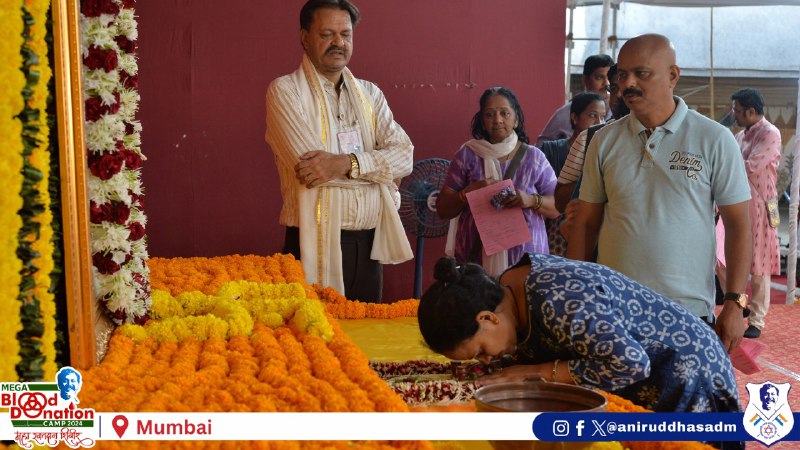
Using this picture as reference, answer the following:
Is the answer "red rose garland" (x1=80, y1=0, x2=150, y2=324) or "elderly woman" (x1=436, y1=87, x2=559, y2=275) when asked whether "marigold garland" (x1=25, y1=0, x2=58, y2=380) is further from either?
"elderly woman" (x1=436, y1=87, x2=559, y2=275)

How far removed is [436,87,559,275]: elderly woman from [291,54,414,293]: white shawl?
0.59 metres

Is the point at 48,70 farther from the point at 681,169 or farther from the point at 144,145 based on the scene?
the point at 144,145

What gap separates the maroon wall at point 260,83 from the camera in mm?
5250

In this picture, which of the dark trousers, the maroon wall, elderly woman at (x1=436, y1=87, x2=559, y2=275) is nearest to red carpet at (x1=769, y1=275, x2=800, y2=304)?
the maroon wall

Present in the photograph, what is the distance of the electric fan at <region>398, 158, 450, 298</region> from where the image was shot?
200 inches

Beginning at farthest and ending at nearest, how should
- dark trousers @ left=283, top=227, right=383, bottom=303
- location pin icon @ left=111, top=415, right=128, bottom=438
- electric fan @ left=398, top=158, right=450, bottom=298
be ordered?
electric fan @ left=398, top=158, right=450, bottom=298
dark trousers @ left=283, top=227, right=383, bottom=303
location pin icon @ left=111, top=415, right=128, bottom=438

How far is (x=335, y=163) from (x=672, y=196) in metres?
1.45

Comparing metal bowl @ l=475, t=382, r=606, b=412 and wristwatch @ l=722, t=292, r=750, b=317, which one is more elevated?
metal bowl @ l=475, t=382, r=606, b=412

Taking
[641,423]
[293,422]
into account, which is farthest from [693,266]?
[293,422]

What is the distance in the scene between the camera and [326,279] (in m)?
3.65

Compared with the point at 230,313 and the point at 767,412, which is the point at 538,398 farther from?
the point at 230,313

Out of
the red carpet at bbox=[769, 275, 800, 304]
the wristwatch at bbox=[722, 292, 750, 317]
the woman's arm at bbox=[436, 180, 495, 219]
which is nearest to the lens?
the wristwatch at bbox=[722, 292, 750, 317]

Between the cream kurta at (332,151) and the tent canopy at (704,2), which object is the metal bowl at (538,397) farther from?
the tent canopy at (704,2)

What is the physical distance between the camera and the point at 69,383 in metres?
1.74
